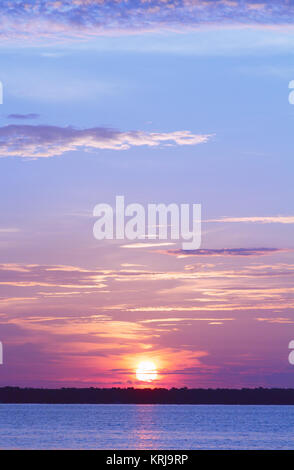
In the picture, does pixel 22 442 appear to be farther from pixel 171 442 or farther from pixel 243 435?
pixel 243 435

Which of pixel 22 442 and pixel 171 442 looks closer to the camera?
pixel 22 442
